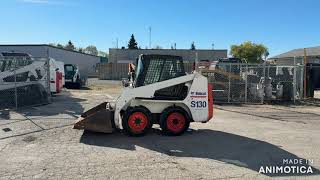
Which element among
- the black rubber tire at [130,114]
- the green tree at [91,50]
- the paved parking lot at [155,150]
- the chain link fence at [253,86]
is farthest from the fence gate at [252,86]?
the green tree at [91,50]

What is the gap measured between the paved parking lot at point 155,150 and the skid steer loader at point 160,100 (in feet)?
1.23

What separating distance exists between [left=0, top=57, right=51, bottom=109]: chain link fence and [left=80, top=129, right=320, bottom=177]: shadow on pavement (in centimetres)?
800

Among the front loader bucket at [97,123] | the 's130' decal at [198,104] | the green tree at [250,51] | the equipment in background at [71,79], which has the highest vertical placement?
the green tree at [250,51]

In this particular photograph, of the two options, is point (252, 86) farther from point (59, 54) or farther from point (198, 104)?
point (59, 54)

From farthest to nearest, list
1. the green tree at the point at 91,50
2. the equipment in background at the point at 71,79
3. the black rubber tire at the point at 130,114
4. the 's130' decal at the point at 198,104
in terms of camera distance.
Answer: the green tree at the point at 91,50 → the equipment in background at the point at 71,79 → the 's130' decal at the point at 198,104 → the black rubber tire at the point at 130,114

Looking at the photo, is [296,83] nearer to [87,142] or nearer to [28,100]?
[28,100]

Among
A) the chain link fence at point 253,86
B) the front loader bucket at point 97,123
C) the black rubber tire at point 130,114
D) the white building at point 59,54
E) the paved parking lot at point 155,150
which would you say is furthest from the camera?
the white building at point 59,54

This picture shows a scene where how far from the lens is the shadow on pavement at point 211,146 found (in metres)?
8.48

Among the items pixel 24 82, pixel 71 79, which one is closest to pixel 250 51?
pixel 71 79

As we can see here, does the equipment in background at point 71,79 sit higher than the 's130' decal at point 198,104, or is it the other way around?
the equipment in background at point 71,79

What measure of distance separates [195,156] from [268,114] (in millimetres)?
8817

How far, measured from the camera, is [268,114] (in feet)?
55.2

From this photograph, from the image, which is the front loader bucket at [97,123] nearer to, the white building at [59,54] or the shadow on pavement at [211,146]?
the shadow on pavement at [211,146]

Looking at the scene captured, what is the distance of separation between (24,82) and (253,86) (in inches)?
440
